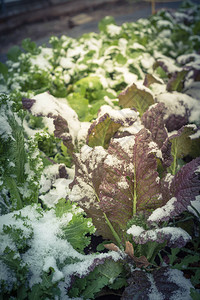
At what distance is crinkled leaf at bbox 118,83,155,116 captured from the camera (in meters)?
1.74

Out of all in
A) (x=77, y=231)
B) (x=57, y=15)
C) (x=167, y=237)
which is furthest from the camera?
(x=57, y=15)

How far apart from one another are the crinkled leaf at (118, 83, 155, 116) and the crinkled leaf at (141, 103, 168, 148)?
0.25 metres

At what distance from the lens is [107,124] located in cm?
149

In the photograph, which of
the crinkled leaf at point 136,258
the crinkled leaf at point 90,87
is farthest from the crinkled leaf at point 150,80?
the crinkled leaf at point 136,258

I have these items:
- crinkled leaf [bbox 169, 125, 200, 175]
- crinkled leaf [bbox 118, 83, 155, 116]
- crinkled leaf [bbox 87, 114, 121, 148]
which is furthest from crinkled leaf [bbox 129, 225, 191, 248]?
crinkled leaf [bbox 118, 83, 155, 116]

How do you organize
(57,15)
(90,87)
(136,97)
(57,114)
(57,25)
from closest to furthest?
(57,114) → (136,97) → (90,87) → (57,25) → (57,15)

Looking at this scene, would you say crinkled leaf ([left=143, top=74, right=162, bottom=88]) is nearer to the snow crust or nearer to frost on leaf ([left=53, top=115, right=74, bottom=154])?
frost on leaf ([left=53, top=115, right=74, bottom=154])

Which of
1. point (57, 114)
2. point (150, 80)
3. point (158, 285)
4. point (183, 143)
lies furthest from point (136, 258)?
point (150, 80)

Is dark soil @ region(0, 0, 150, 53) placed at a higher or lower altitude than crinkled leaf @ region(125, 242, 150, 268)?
lower

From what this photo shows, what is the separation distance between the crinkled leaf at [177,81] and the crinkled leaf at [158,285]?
133cm

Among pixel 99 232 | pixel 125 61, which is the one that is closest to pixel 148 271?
pixel 99 232

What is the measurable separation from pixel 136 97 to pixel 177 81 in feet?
1.59

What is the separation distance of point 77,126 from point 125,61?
1.12 metres

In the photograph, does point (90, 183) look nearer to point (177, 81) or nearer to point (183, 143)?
point (183, 143)
